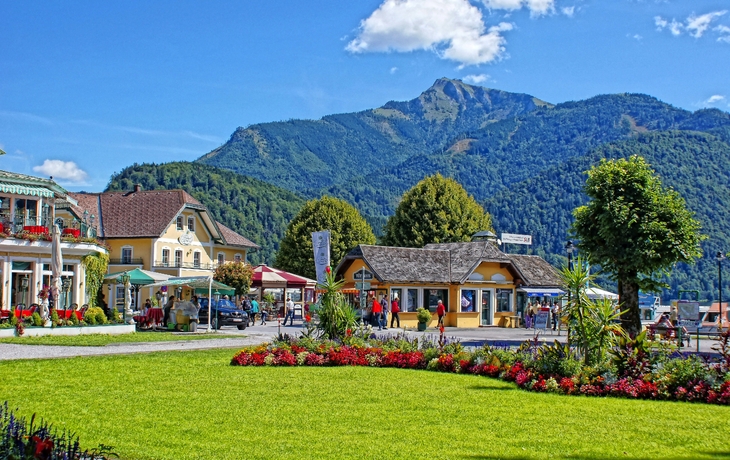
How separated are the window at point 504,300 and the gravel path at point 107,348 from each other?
2354 centimetres

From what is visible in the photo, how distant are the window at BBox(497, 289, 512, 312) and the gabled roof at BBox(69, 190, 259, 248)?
85.5ft

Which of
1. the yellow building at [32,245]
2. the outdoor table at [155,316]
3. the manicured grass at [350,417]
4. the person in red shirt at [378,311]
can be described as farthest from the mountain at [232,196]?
the manicured grass at [350,417]

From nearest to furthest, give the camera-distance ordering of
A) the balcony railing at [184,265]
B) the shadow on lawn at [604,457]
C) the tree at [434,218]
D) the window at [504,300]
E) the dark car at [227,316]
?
1. the shadow on lawn at [604,457]
2. the dark car at [227,316]
3. the window at [504,300]
4. the balcony railing at [184,265]
5. the tree at [434,218]

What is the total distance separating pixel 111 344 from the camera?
24.6 metres

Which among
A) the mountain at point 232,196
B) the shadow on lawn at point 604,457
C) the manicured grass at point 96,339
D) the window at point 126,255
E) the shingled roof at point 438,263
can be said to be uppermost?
the mountain at point 232,196

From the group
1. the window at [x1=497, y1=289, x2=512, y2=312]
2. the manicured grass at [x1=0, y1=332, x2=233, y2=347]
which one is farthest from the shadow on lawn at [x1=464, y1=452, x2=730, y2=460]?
the window at [x1=497, y1=289, x2=512, y2=312]

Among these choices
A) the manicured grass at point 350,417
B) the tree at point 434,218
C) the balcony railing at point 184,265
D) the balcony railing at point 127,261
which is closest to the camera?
the manicured grass at point 350,417

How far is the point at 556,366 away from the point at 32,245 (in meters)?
24.2

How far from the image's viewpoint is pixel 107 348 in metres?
23.6

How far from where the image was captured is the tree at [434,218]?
2517 inches

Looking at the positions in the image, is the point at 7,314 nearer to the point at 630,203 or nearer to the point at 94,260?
the point at 94,260

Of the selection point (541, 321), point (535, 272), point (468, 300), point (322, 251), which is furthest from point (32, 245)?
point (535, 272)

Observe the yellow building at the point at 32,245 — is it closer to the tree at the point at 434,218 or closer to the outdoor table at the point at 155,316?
the outdoor table at the point at 155,316

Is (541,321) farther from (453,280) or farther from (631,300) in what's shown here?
(453,280)
